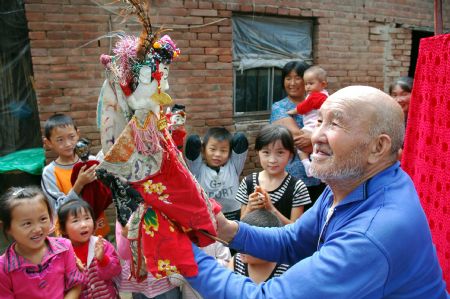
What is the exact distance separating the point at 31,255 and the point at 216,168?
5.16 ft

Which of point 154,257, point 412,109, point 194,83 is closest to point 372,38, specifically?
point 194,83

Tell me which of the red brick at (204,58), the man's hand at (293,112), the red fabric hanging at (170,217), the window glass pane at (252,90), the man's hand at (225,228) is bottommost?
the man's hand at (225,228)

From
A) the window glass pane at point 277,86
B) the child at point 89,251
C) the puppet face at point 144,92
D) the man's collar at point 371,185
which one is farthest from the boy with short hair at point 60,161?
the window glass pane at point 277,86

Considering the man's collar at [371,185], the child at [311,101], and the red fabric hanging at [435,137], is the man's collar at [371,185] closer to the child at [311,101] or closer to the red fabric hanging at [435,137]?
the red fabric hanging at [435,137]

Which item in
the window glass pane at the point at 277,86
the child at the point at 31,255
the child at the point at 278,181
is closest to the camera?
the child at the point at 31,255

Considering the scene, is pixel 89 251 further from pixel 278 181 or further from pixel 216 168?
pixel 278 181

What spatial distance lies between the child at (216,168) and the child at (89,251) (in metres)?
1.01

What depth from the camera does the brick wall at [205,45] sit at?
12.0ft

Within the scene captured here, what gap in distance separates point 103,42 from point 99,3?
15.1 inches

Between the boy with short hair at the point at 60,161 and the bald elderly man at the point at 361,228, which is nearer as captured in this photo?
the bald elderly man at the point at 361,228

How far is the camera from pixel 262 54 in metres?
4.85

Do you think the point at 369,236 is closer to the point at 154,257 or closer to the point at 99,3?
the point at 154,257

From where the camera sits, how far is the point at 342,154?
1341 mm

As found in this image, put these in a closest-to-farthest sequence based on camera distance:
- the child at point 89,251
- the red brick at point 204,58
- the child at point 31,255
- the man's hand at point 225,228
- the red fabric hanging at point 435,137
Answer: the man's hand at point 225,228, the child at point 31,255, the red fabric hanging at point 435,137, the child at point 89,251, the red brick at point 204,58
